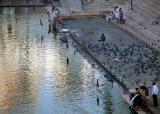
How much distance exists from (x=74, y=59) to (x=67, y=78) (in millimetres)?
3757

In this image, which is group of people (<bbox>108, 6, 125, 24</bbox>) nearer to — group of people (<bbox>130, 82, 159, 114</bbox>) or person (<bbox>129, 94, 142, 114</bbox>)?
group of people (<bbox>130, 82, 159, 114</bbox>)

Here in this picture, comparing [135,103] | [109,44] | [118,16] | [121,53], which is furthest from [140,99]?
[118,16]

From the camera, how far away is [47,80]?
2816 centimetres

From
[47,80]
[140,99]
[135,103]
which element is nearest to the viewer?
[140,99]

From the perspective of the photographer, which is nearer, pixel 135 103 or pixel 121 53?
pixel 135 103

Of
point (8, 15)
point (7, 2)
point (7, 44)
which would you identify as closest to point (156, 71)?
point (7, 44)

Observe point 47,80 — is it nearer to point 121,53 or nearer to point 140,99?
point 121,53

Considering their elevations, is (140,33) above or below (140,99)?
above

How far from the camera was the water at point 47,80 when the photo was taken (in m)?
24.3

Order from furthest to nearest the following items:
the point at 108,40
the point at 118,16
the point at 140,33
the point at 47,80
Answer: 1. the point at 118,16
2. the point at 140,33
3. the point at 108,40
4. the point at 47,80

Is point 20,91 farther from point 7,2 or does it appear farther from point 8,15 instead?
point 7,2

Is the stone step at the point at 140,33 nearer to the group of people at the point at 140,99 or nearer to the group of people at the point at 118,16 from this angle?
the group of people at the point at 118,16

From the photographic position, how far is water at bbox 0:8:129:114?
2433 centimetres

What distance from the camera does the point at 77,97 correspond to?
25.5m
